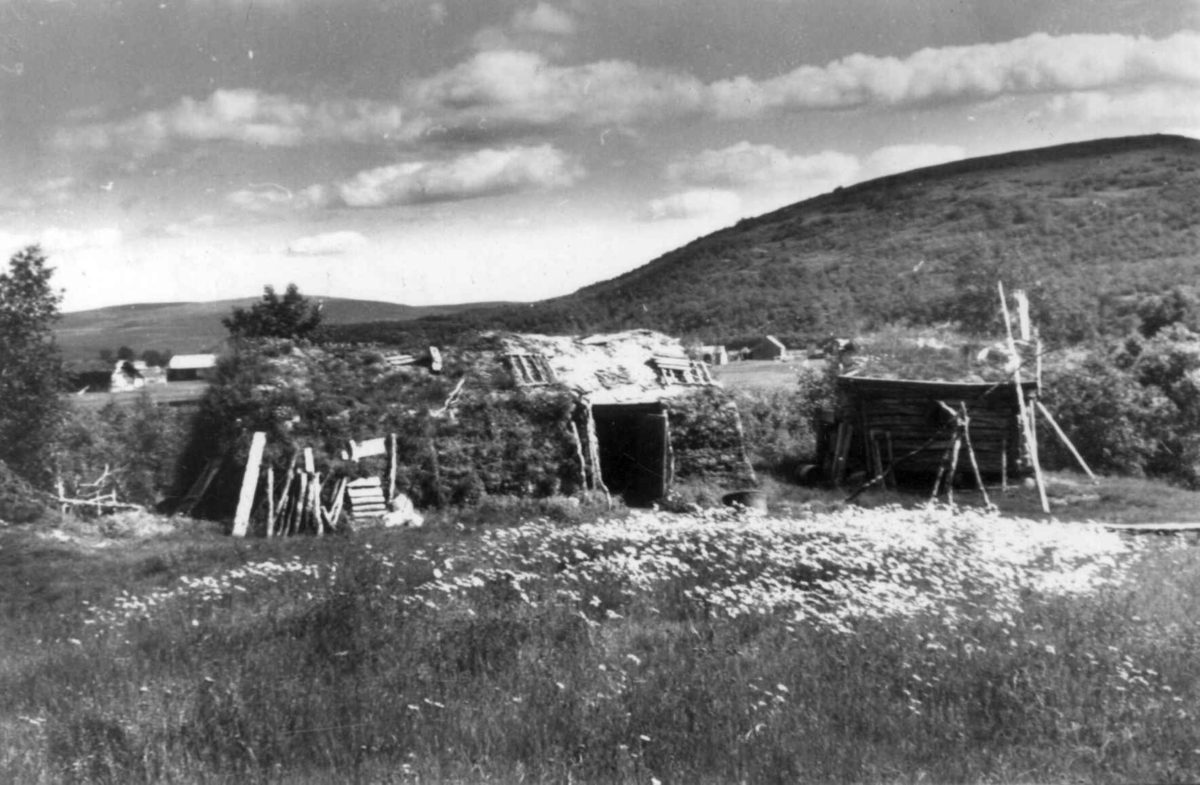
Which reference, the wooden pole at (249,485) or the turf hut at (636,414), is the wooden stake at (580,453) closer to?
the turf hut at (636,414)

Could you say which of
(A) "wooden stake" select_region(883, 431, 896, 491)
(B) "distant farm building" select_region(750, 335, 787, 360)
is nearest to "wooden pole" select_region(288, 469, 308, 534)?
(A) "wooden stake" select_region(883, 431, 896, 491)

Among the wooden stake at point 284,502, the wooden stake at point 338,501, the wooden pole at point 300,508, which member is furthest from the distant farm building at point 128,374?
the wooden stake at point 338,501

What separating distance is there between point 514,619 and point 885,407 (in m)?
15.9

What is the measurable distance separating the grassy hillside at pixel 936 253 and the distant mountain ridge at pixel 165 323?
16.2 feet

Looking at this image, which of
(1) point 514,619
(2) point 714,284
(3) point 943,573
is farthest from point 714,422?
(2) point 714,284

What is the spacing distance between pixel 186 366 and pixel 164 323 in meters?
9.54

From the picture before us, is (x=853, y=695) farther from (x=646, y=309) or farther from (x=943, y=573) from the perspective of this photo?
(x=646, y=309)

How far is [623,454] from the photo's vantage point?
1978 centimetres

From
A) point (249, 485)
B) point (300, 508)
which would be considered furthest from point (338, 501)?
point (249, 485)

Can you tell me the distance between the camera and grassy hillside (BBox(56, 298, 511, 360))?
14.1m

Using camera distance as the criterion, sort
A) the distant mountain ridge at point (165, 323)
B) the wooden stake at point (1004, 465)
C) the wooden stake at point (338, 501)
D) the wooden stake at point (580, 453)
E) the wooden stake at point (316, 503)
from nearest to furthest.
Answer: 1. the distant mountain ridge at point (165, 323)
2. the wooden stake at point (316, 503)
3. the wooden stake at point (338, 501)
4. the wooden stake at point (580, 453)
5. the wooden stake at point (1004, 465)

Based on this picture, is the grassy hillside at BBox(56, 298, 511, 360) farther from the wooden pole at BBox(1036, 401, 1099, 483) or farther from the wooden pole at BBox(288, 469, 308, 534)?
the wooden pole at BBox(1036, 401, 1099, 483)

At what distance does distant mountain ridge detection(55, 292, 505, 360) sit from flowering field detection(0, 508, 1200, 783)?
6.75 metres

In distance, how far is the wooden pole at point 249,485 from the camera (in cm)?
1532
